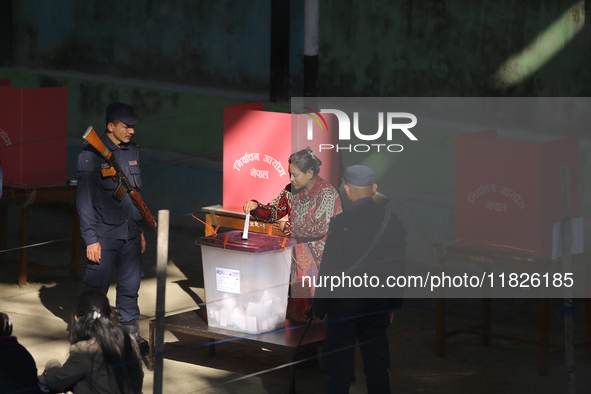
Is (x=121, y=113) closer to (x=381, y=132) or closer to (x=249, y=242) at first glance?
(x=249, y=242)

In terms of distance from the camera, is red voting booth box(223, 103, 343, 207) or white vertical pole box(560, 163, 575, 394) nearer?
white vertical pole box(560, 163, 575, 394)

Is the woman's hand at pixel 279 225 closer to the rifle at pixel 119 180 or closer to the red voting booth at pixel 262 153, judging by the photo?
the red voting booth at pixel 262 153

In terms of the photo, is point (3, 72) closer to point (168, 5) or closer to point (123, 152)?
point (168, 5)

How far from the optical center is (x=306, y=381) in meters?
5.86

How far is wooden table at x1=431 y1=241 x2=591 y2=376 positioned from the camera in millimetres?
5965

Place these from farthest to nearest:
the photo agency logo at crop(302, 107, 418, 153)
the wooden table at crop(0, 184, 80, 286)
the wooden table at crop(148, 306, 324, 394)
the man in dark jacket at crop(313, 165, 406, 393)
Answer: the photo agency logo at crop(302, 107, 418, 153), the wooden table at crop(0, 184, 80, 286), the wooden table at crop(148, 306, 324, 394), the man in dark jacket at crop(313, 165, 406, 393)

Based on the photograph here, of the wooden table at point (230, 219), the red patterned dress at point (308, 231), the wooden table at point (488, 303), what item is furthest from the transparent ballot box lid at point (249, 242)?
the wooden table at point (488, 303)

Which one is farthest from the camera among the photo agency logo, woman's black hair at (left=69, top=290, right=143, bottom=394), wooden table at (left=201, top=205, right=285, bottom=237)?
the photo agency logo

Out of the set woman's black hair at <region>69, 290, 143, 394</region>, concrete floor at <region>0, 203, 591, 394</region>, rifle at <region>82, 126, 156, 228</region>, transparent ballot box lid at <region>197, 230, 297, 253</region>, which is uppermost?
rifle at <region>82, 126, 156, 228</region>

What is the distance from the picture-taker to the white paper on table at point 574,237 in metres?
5.95

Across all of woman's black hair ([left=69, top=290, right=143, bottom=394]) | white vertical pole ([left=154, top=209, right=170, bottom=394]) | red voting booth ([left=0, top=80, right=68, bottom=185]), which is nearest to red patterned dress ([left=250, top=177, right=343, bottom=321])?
white vertical pole ([left=154, top=209, right=170, bottom=394])

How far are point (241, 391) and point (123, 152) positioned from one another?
1992 mm

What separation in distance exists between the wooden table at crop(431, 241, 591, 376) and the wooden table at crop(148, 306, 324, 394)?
3.42 ft

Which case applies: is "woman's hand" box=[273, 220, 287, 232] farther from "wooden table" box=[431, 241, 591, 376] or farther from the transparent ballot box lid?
"wooden table" box=[431, 241, 591, 376]
